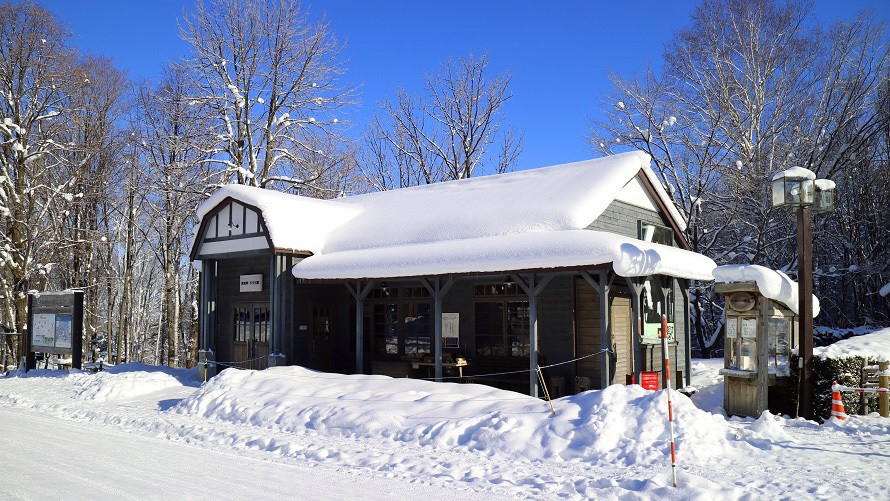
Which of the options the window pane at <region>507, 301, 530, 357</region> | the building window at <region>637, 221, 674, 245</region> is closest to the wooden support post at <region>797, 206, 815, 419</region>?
the window pane at <region>507, 301, 530, 357</region>

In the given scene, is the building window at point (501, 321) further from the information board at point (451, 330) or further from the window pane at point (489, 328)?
the information board at point (451, 330)

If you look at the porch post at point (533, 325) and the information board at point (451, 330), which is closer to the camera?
the porch post at point (533, 325)

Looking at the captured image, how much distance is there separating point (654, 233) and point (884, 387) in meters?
8.00

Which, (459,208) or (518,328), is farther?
(459,208)

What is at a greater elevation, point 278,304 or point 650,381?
point 278,304

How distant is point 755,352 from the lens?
1254 cm

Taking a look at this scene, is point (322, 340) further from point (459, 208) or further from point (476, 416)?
point (476, 416)

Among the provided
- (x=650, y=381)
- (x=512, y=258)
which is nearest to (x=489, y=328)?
(x=512, y=258)

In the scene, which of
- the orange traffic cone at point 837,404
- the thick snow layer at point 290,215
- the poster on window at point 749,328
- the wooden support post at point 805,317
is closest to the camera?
the orange traffic cone at point 837,404

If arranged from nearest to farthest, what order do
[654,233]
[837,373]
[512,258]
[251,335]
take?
[837,373]
[512,258]
[654,233]
[251,335]

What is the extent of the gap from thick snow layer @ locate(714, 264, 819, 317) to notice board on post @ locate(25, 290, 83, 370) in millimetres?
18092

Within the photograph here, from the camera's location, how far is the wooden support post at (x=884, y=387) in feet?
39.3

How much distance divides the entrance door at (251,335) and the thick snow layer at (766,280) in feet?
40.3

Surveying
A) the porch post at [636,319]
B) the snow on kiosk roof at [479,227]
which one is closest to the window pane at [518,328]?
the snow on kiosk roof at [479,227]
